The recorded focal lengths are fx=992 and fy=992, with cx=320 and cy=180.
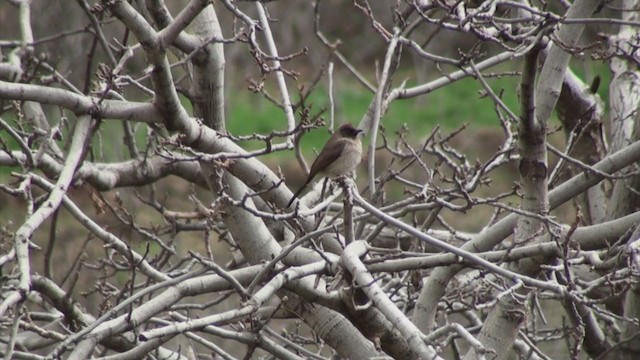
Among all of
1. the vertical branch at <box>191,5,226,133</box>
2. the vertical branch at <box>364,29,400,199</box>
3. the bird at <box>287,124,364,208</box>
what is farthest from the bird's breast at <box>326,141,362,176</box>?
the vertical branch at <box>191,5,226,133</box>

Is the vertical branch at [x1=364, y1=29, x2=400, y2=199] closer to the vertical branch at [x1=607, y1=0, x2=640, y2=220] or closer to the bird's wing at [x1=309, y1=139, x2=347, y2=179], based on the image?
the bird's wing at [x1=309, y1=139, x2=347, y2=179]

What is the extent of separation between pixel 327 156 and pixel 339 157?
0.41 feet

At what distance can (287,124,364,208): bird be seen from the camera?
20.1ft

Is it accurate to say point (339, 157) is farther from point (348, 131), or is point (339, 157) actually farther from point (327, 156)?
point (348, 131)

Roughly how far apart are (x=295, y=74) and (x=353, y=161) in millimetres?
1686

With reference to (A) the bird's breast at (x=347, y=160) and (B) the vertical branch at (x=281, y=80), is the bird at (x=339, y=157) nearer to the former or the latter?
(A) the bird's breast at (x=347, y=160)

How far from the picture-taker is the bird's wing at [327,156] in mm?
6121

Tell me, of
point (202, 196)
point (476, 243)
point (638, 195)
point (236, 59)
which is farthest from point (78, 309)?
point (236, 59)

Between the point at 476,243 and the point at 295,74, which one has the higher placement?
the point at 295,74

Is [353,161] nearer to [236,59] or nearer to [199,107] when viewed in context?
[199,107]

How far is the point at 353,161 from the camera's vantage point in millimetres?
6305

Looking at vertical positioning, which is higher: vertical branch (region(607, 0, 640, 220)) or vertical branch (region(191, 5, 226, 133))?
vertical branch (region(607, 0, 640, 220))

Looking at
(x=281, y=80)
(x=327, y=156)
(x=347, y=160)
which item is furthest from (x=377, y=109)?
(x=347, y=160)

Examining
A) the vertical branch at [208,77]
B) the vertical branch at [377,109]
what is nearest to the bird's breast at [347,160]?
the vertical branch at [377,109]
